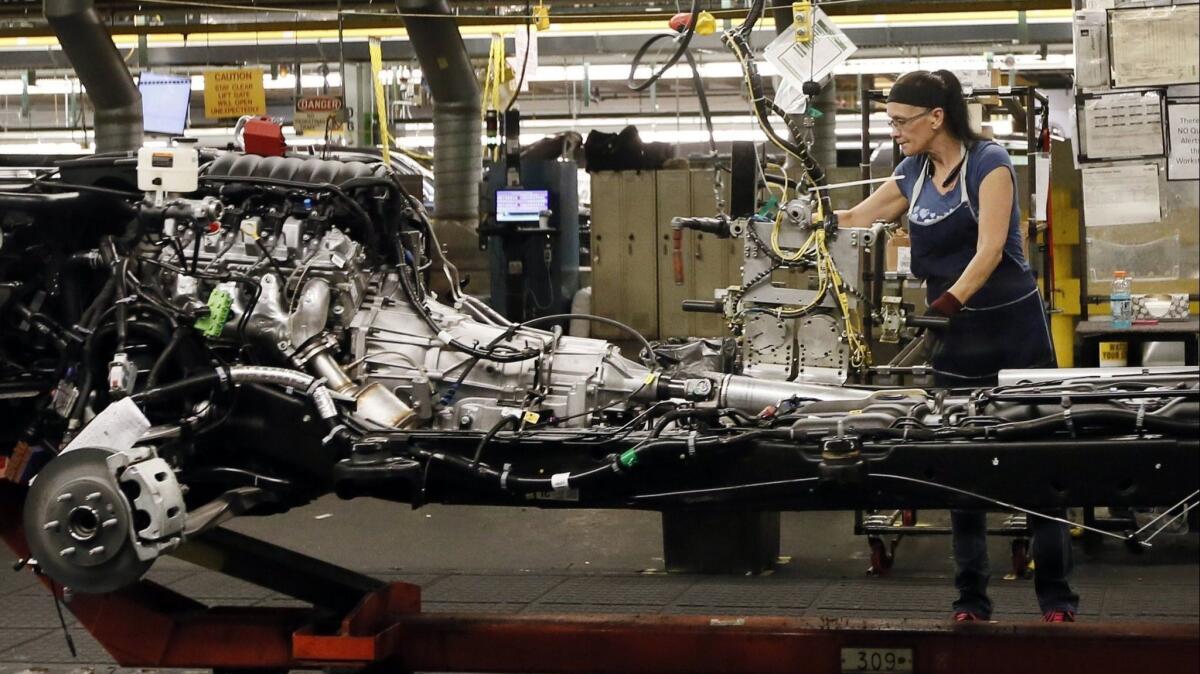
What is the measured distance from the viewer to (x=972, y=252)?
3648 millimetres

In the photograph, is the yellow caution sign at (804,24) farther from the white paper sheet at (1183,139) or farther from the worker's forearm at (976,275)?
the white paper sheet at (1183,139)

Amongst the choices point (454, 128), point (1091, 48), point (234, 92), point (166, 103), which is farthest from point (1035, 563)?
point (234, 92)

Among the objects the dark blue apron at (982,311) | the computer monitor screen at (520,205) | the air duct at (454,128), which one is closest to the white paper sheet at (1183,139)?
the dark blue apron at (982,311)

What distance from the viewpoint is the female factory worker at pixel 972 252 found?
357cm

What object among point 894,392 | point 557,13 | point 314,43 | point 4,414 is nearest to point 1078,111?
point 894,392

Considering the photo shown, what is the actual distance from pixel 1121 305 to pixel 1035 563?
1.95 m

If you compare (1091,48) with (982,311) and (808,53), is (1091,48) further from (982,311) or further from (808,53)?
(808,53)

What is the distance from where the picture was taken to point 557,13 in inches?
343

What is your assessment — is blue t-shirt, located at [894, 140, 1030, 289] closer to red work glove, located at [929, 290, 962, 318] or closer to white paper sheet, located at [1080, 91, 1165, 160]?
red work glove, located at [929, 290, 962, 318]

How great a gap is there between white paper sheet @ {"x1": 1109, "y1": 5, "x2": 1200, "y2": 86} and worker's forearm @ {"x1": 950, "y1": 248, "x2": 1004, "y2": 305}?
2.13 ft

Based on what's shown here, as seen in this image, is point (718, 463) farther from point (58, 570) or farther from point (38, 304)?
point (38, 304)

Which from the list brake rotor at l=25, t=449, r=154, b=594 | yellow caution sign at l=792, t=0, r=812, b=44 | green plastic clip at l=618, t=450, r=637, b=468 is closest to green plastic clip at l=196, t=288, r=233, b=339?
brake rotor at l=25, t=449, r=154, b=594

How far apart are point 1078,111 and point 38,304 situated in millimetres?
2621

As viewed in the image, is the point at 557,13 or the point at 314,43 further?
the point at 314,43
